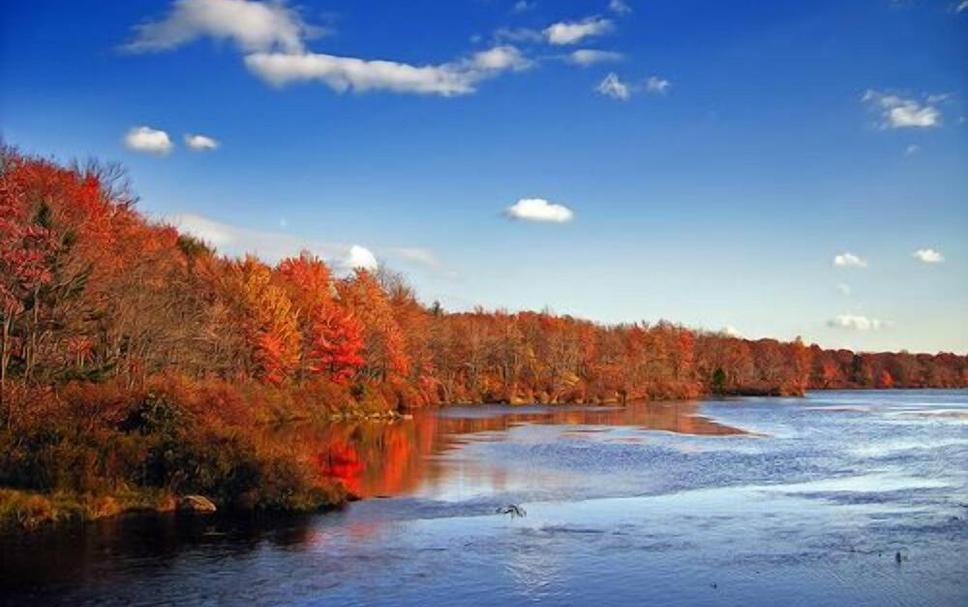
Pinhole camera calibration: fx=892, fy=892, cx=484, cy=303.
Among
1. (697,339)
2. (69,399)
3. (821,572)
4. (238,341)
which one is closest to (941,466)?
(821,572)

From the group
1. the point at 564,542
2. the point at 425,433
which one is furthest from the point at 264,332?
the point at 564,542

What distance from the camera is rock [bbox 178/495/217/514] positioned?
26984 millimetres

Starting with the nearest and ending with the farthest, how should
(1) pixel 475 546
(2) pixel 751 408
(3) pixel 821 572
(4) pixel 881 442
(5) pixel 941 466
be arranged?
(3) pixel 821 572, (1) pixel 475 546, (5) pixel 941 466, (4) pixel 881 442, (2) pixel 751 408

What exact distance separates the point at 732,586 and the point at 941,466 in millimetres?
25101

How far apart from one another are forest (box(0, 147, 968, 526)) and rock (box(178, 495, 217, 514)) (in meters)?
0.62

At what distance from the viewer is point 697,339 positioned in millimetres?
156250

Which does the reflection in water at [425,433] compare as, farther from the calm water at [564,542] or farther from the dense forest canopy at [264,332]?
the dense forest canopy at [264,332]

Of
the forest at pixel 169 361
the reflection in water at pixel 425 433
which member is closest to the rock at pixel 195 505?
the forest at pixel 169 361

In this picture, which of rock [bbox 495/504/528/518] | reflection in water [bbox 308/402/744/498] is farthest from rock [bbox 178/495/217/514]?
rock [bbox 495/504/528/518]

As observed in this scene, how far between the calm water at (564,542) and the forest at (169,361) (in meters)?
2.85

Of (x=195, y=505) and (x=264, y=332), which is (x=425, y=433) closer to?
(x=264, y=332)

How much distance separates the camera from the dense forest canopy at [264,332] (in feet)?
112

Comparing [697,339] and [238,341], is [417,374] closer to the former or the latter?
[238,341]

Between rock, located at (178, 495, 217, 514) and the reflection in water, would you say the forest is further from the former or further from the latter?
the reflection in water
